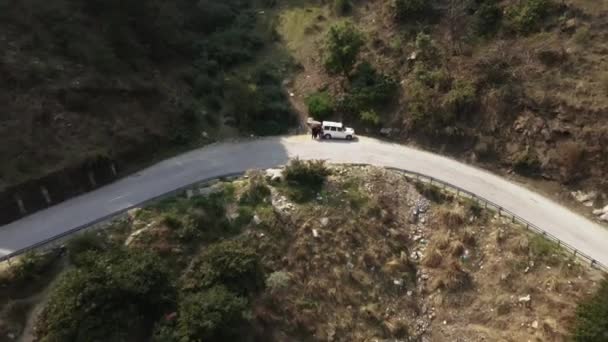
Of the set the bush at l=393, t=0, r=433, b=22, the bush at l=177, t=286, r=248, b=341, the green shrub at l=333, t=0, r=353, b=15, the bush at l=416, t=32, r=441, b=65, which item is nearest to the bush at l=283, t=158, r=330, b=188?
the bush at l=177, t=286, r=248, b=341

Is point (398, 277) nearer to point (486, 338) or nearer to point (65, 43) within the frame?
point (486, 338)

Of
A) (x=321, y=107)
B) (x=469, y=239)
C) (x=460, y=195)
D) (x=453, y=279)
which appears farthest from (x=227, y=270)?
(x=321, y=107)

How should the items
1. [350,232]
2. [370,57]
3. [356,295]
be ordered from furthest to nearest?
[370,57], [350,232], [356,295]

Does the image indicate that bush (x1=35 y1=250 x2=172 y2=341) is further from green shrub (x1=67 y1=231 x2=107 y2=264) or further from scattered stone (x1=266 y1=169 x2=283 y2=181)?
scattered stone (x1=266 y1=169 x2=283 y2=181)

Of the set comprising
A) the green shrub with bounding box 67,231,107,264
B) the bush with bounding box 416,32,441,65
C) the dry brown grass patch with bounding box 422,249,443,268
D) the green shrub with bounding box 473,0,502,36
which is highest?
the green shrub with bounding box 473,0,502,36

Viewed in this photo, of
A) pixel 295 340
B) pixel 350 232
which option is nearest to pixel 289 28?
pixel 350 232
